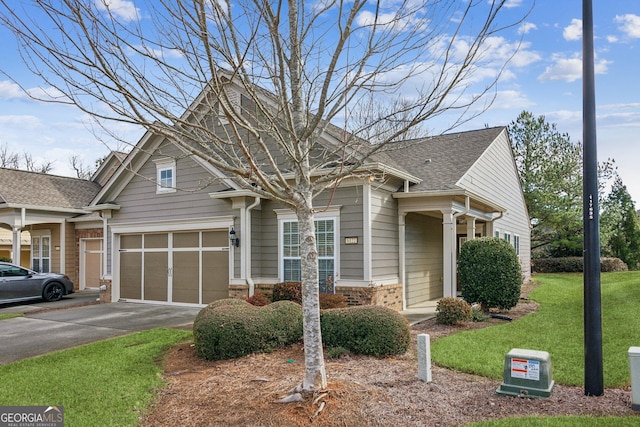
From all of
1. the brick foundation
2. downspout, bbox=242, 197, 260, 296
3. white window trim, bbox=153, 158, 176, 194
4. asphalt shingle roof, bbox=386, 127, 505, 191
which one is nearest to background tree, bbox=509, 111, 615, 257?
asphalt shingle roof, bbox=386, 127, 505, 191

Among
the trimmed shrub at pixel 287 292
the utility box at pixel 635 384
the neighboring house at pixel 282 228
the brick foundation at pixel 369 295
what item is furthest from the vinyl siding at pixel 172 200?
the utility box at pixel 635 384

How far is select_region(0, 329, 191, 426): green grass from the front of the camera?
5066mm

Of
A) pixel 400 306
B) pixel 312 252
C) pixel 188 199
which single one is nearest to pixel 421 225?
pixel 400 306

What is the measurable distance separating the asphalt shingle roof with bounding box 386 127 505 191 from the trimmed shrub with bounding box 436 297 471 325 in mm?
3282

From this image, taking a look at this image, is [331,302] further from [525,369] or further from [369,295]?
[525,369]

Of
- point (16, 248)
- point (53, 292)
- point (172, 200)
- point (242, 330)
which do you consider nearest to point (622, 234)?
point (172, 200)

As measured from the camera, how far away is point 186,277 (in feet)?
44.1

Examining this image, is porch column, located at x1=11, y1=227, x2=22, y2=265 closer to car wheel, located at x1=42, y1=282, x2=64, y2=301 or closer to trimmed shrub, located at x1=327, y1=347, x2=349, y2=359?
car wheel, located at x1=42, y1=282, x2=64, y2=301

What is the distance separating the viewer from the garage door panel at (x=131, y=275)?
1458 centimetres

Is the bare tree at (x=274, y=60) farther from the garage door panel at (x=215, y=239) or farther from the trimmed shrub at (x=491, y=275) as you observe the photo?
the garage door panel at (x=215, y=239)

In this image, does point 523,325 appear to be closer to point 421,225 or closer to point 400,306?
point 400,306

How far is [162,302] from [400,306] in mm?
7024

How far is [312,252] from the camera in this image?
5.09 metres

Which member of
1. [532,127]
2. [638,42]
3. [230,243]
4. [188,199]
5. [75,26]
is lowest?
[230,243]
